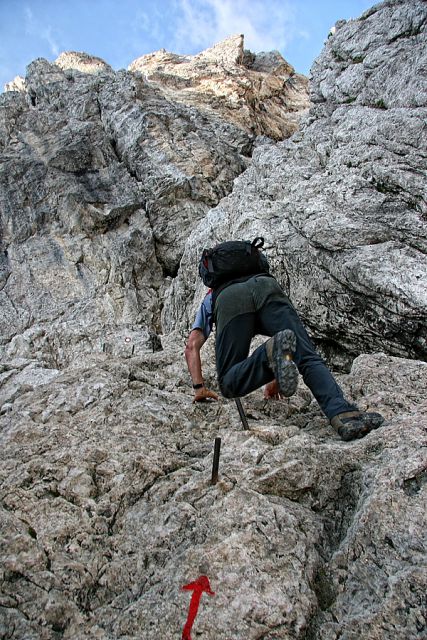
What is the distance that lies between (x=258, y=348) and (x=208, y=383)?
3.01 meters

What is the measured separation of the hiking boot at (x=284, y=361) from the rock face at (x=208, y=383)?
2.53 feet

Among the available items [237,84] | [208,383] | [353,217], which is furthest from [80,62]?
[208,383]

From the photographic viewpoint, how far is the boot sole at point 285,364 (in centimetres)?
549

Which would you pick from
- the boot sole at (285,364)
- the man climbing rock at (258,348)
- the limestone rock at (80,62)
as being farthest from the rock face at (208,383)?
the limestone rock at (80,62)

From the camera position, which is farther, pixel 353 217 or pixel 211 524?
pixel 353 217

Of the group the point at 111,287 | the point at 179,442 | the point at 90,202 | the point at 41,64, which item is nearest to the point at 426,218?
the point at 179,442

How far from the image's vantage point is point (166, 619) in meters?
3.66

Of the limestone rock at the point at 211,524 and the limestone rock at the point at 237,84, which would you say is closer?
the limestone rock at the point at 211,524

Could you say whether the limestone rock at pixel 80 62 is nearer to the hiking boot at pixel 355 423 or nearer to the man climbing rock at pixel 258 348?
the man climbing rock at pixel 258 348

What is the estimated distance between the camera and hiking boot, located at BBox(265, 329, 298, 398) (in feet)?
18.0

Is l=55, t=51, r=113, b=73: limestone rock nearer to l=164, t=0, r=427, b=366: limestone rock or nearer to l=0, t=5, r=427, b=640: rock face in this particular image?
l=0, t=5, r=427, b=640: rock face

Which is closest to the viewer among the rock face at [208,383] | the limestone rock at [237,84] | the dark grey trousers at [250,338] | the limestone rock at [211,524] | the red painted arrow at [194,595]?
the red painted arrow at [194,595]

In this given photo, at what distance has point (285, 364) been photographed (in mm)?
5547

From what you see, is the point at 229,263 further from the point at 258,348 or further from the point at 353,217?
the point at 353,217
